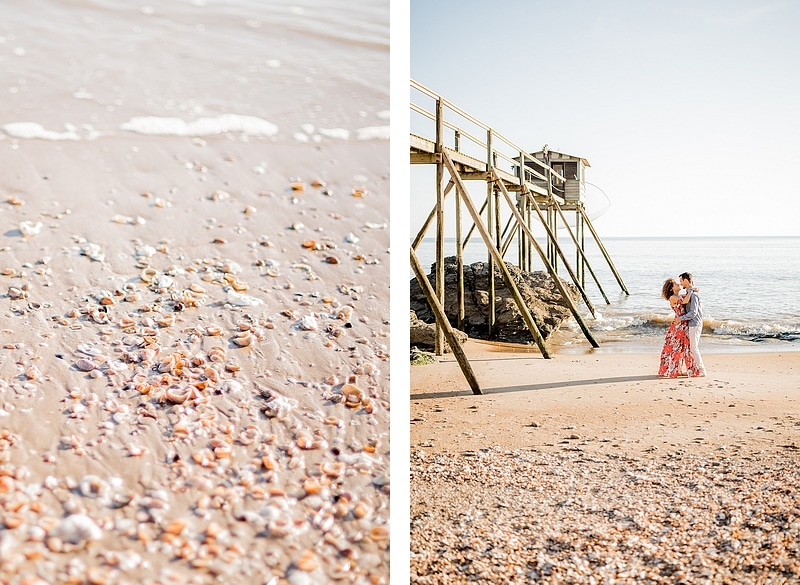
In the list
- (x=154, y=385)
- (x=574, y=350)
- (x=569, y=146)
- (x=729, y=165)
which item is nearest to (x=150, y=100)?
(x=154, y=385)

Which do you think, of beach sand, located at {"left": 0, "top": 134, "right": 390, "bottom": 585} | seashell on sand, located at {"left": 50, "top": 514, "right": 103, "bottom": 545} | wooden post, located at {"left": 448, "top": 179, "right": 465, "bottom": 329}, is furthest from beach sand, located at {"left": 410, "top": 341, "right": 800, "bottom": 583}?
wooden post, located at {"left": 448, "top": 179, "right": 465, "bottom": 329}

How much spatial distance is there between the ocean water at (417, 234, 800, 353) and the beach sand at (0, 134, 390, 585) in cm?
463

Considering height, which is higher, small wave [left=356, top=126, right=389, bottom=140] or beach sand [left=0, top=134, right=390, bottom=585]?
small wave [left=356, top=126, right=389, bottom=140]

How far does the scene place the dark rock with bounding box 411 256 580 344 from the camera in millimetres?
8289

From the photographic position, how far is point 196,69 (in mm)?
5754

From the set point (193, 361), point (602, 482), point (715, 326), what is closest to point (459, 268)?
point (602, 482)

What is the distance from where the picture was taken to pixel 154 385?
281 cm

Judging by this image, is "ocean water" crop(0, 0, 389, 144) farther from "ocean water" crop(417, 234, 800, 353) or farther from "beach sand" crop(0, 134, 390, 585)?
"ocean water" crop(417, 234, 800, 353)

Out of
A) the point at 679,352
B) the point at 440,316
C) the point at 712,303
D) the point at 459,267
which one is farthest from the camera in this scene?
the point at 712,303

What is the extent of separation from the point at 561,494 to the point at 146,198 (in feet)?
9.29

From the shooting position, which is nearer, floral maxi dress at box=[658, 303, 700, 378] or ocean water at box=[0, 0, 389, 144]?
ocean water at box=[0, 0, 389, 144]

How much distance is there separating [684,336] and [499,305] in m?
2.94

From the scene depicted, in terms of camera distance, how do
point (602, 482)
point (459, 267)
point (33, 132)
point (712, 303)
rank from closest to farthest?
1. point (602, 482)
2. point (33, 132)
3. point (459, 267)
4. point (712, 303)

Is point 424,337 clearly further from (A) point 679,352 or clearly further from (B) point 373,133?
(B) point 373,133
